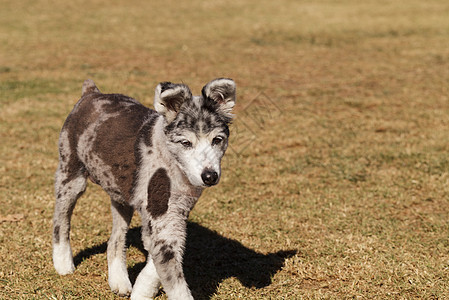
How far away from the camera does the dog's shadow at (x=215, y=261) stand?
6840 mm

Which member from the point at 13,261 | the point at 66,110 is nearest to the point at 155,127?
the point at 13,261

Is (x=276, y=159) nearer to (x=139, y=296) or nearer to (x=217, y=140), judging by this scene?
(x=139, y=296)

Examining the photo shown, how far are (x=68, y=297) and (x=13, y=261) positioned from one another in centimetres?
143

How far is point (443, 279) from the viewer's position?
267 inches

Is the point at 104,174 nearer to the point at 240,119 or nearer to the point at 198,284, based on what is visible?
the point at 198,284

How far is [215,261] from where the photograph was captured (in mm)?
7469

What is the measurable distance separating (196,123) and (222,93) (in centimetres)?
47

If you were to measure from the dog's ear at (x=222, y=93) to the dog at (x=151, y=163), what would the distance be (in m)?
0.01

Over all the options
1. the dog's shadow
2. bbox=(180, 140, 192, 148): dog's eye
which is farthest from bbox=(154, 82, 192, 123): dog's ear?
the dog's shadow

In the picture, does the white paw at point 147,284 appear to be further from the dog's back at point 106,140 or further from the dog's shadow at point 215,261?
the dog's back at point 106,140

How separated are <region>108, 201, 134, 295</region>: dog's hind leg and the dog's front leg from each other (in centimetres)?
97

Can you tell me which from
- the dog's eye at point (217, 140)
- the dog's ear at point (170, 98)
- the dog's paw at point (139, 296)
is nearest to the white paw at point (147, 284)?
the dog's paw at point (139, 296)

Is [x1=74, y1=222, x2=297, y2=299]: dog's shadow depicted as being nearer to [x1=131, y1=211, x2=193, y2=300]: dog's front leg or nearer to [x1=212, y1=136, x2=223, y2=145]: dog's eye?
[x1=131, y1=211, x2=193, y2=300]: dog's front leg

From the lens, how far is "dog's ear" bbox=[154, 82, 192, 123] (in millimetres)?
5332
